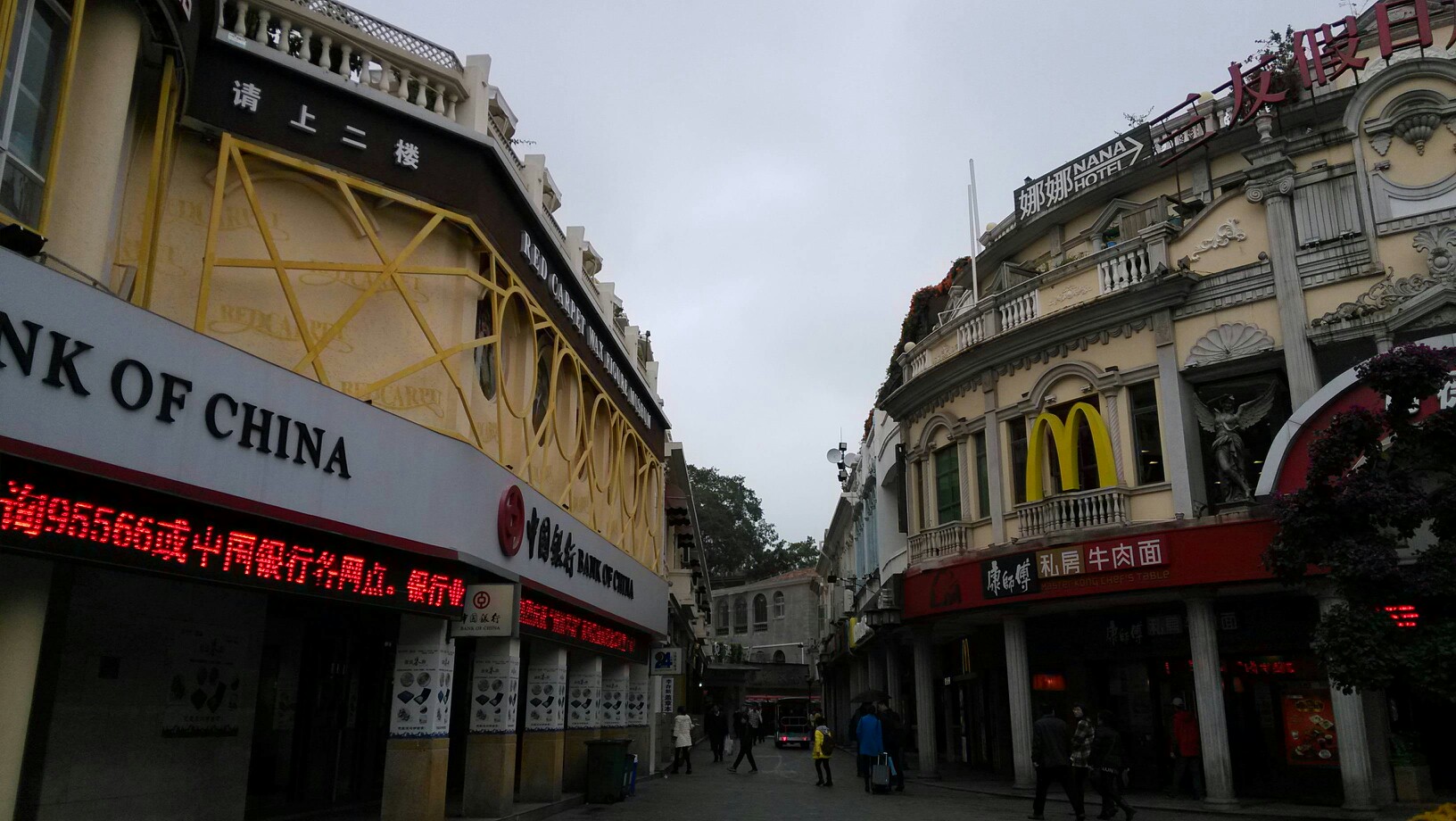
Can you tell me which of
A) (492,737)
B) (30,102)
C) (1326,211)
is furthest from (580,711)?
(1326,211)

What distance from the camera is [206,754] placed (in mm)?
11492

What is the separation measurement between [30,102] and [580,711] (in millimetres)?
14324

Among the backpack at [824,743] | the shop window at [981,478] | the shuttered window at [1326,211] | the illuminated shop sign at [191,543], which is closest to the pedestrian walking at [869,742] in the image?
the backpack at [824,743]

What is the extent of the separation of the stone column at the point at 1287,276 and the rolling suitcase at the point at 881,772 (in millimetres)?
10102

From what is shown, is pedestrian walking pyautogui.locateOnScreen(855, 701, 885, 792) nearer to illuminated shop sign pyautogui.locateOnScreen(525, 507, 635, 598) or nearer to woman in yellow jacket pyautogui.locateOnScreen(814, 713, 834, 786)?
woman in yellow jacket pyautogui.locateOnScreen(814, 713, 834, 786)

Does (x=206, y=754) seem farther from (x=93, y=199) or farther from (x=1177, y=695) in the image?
(x=1177, y=695)

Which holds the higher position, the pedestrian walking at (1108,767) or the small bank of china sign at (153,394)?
the small bank of china sign at (153,394)

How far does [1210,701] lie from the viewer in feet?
56.1

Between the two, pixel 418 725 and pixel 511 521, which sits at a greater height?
pixel 511 521

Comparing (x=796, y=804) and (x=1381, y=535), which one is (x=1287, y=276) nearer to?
(x=1381, y=535)

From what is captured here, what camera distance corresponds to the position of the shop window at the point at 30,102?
26.6ft

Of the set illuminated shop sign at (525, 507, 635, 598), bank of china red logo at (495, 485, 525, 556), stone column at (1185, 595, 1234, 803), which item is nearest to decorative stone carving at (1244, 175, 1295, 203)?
stone column at (1185, 595, 1234, 803)

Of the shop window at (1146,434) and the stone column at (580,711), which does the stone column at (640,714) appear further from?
the shop window at (1146,434)

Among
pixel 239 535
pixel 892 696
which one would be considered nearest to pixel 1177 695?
pixel 892 696
